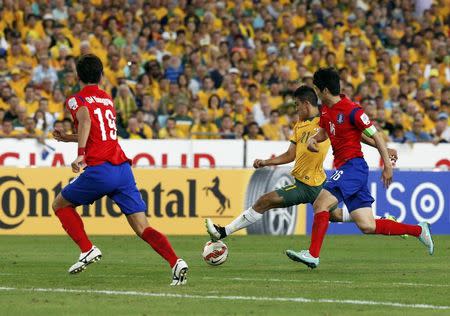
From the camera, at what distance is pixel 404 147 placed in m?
25.9

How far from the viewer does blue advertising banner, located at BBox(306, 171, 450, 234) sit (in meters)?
23.5

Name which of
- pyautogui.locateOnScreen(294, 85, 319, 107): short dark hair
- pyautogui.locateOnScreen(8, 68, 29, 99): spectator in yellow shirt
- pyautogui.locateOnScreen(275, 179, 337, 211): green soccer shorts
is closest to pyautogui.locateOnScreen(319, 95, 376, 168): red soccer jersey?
pyautogui.locateOnScreen(294, 85, 319, 107): short dark hair

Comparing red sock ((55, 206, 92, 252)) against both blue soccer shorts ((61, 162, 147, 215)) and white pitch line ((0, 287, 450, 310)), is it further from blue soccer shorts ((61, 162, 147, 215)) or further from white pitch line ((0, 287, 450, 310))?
white pitch line ((0, 287, 450, 310))

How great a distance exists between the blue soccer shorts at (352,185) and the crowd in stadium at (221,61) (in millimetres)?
10306

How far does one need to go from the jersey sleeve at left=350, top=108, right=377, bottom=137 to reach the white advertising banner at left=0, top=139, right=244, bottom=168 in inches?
351

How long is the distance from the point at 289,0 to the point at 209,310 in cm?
2310

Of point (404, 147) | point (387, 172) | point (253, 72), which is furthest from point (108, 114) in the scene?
point (253, 72)

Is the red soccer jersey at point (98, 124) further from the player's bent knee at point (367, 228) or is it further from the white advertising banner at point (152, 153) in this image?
the white advertising banner at point (152, 153)

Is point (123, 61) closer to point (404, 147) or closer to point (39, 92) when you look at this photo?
point (39, 92)

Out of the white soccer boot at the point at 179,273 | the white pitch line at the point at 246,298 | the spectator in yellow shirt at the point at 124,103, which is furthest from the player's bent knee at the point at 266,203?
the spectator in yellow shirt at the point at 124,103

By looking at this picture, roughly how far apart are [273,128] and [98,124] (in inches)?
Answer: 562

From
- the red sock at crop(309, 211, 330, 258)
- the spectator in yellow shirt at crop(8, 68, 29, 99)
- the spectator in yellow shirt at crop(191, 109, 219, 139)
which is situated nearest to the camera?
the red sock at crop(309, 211, 330, 258)

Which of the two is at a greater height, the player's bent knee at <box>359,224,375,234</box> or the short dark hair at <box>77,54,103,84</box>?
the short dark hair at <box>77,54,103,84</box>

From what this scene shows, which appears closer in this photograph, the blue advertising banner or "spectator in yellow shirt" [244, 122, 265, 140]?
the blue advertising banner
